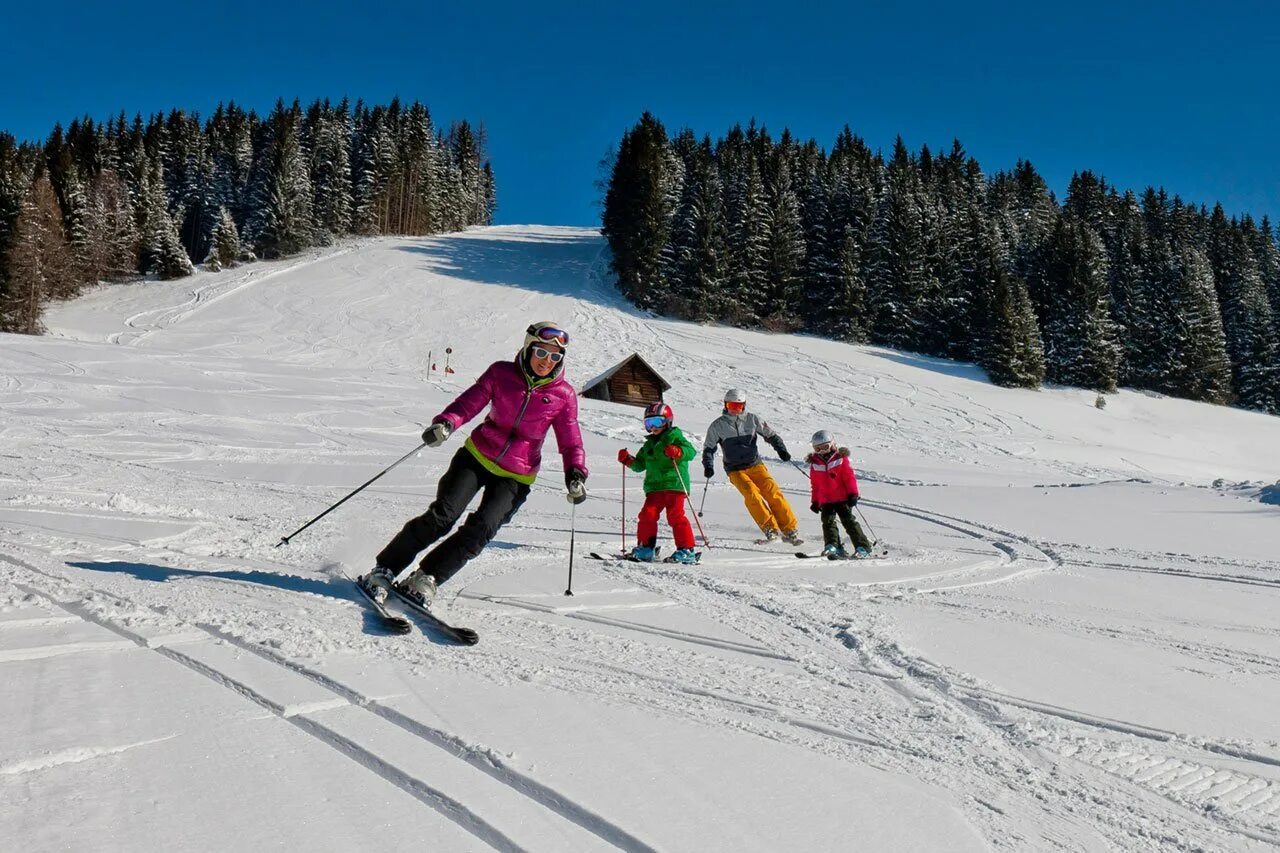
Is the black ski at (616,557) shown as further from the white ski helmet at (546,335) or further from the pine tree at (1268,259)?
the pine tree at (1268,259)

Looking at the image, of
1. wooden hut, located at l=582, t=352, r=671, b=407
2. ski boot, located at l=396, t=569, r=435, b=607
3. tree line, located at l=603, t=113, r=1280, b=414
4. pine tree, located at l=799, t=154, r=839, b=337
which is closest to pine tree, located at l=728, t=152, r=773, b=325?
tree line, located at l=603, t=113, r=1280, b=414

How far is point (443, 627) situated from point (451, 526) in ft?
2.64

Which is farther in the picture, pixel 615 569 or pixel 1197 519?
pixel 1197 519

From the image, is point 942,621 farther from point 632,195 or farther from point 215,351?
point 632,195

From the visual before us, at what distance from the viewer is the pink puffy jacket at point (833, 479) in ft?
26.4

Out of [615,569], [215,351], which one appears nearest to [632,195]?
[215,351]

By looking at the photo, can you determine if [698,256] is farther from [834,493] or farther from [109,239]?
[834,493]

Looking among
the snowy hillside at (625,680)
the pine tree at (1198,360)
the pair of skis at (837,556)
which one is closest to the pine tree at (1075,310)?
the pine tree at (1198,360)

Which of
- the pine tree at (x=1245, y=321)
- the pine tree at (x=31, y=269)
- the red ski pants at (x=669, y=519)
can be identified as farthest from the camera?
the pine tree at (x=1245, y=321)

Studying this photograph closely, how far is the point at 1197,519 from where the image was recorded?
31.0 ft

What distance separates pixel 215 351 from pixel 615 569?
33.2 metres

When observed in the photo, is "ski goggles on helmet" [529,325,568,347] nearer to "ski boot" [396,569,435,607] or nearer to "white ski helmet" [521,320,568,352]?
"white ski helmet" [521,320,568,352]

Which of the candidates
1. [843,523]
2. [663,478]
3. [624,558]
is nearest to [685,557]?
[624,558]

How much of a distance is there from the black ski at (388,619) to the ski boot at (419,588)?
13 cm
